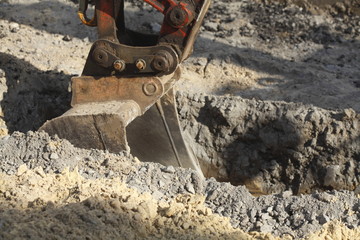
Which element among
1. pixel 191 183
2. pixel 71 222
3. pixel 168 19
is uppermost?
pixel 168 19

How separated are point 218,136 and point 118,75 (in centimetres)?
156

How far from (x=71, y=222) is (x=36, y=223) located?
0.61ft

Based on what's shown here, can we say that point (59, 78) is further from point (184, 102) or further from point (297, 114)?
point (297, 114)

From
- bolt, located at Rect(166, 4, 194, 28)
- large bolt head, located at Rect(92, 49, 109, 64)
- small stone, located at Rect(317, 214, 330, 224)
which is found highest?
bolt, located at Rect(166, 4, 194, 28)

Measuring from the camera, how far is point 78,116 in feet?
14.2

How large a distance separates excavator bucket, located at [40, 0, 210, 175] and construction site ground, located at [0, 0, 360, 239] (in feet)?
0.49

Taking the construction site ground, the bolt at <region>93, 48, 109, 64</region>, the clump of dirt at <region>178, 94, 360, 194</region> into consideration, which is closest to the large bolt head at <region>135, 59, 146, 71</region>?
the bolt at <region>93, 48, 109, 64</region>

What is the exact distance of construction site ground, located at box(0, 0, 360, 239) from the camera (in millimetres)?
3531

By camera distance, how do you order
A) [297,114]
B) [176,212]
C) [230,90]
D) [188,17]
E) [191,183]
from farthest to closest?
[230,90], [297,114], [188,17], [191,183], [176,212]

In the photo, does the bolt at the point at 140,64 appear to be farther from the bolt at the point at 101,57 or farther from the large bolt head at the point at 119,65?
the bolt at the point at 101,57

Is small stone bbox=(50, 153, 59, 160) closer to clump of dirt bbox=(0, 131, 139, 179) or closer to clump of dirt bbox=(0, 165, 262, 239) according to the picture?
clump of dirt bbox=(0, 131, 139, 179)

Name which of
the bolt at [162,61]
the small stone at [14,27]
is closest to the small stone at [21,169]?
the bolt at [162,61]

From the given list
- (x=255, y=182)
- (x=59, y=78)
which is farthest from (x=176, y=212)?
(x=59, y=78)

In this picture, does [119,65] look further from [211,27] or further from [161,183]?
[211,27]
